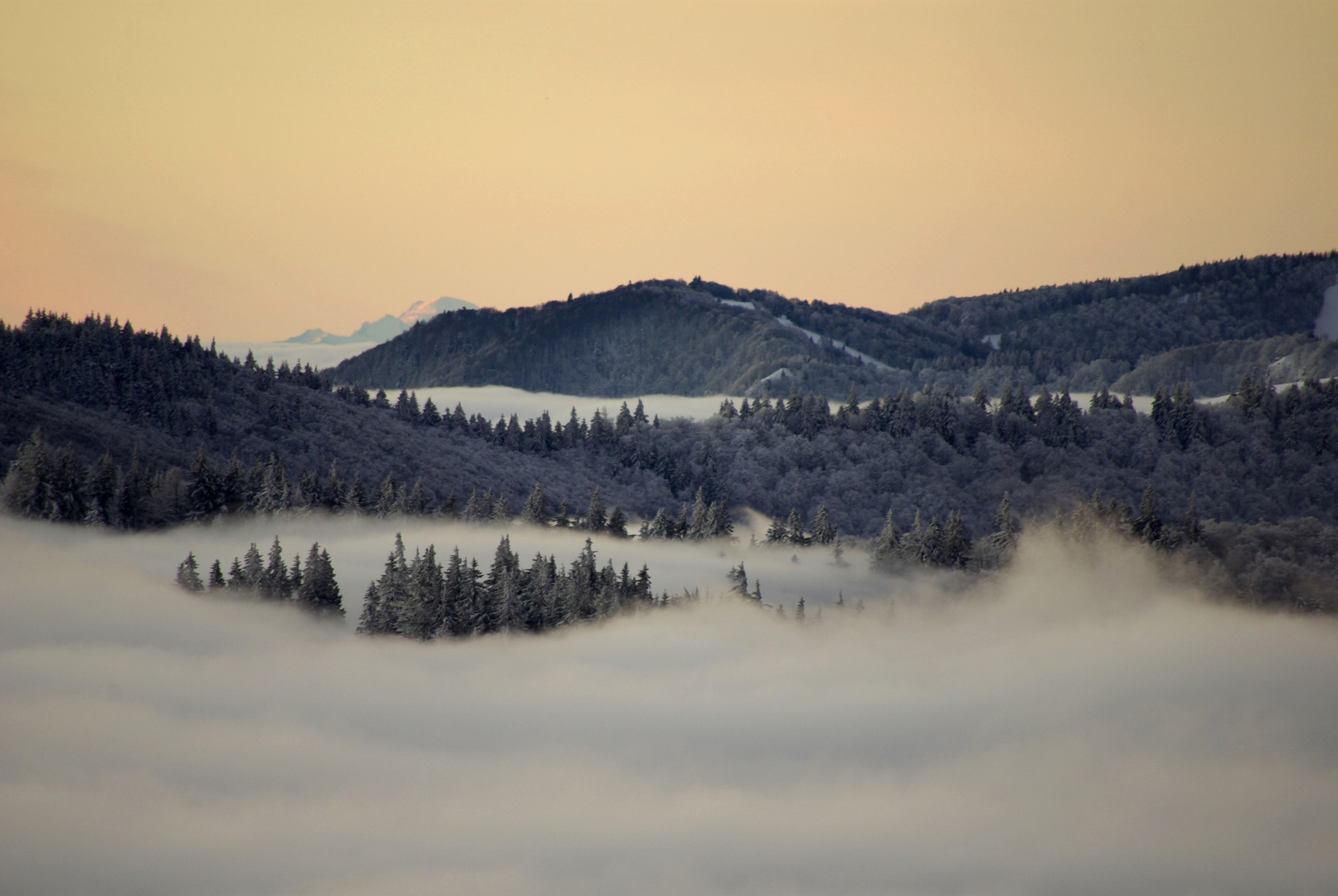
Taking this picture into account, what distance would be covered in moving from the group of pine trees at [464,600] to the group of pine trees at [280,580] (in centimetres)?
603

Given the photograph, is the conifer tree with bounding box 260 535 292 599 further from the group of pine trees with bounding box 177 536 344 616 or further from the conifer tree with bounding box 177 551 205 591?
the conifer tree with bounding box 177 551 205 591

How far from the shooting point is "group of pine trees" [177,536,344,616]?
126375 millimetres

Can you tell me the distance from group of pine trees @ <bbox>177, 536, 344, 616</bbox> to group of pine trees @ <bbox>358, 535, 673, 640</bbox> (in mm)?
6027

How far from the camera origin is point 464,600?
13562 cm

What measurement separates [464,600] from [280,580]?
21.6 m

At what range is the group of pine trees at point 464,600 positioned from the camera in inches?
5246

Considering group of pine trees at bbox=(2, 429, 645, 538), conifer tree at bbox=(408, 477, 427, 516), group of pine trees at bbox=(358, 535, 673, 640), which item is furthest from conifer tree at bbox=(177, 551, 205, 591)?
conifer tree at bbox=(408, 477, 427, 516)

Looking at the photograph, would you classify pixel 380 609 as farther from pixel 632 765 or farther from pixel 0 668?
pixel 632 765

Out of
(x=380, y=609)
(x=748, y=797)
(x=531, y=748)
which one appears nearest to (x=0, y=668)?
(x=380, y=609)

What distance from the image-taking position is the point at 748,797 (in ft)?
652

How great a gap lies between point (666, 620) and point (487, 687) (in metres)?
31.8

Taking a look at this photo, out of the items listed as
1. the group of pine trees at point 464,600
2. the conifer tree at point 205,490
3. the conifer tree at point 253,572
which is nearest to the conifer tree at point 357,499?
the conifer tree at point 205,490

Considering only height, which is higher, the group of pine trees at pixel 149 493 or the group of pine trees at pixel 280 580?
the group of pine trees at pixel 149 493

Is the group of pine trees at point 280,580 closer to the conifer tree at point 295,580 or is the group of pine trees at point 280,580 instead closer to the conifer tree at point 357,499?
the conifer tree at point 295,580
